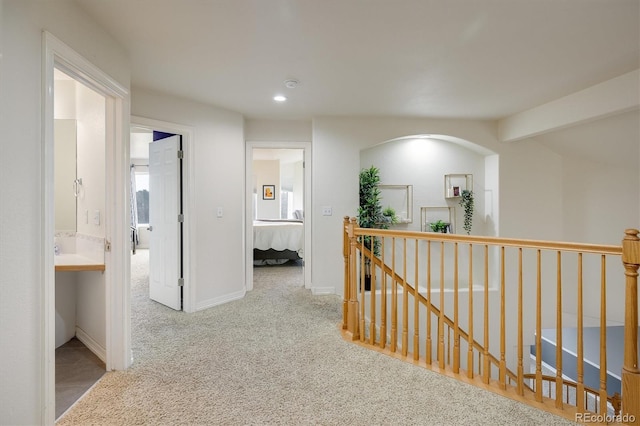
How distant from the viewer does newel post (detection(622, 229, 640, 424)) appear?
1.65 m

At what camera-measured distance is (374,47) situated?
7.56 feet

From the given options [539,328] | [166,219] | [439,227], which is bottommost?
[539,328]

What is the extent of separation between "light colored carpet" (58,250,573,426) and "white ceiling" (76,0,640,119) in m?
2.33

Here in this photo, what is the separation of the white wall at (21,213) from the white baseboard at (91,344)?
0.98 m

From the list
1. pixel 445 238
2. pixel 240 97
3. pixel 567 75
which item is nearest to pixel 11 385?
pixel 445 238

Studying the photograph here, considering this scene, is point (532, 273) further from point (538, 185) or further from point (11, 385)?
point (11, 385)

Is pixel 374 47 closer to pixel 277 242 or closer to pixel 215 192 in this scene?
pixel 215 192

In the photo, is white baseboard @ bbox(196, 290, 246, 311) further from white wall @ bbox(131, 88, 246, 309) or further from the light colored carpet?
the light colored carpet

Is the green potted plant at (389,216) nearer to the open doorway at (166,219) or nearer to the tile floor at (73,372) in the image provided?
the open doorway at (166,219)

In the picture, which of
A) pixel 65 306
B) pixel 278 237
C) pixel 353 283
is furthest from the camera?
pixel 278 237

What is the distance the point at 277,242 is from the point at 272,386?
3773 mm

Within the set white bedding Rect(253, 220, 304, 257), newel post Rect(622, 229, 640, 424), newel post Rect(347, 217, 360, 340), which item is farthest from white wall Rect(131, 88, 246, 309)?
newel post Rect(622, 229, 640, 424)

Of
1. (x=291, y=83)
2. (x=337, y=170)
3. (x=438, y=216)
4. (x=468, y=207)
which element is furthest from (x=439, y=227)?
(x=291, y=83)

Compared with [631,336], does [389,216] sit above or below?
above
